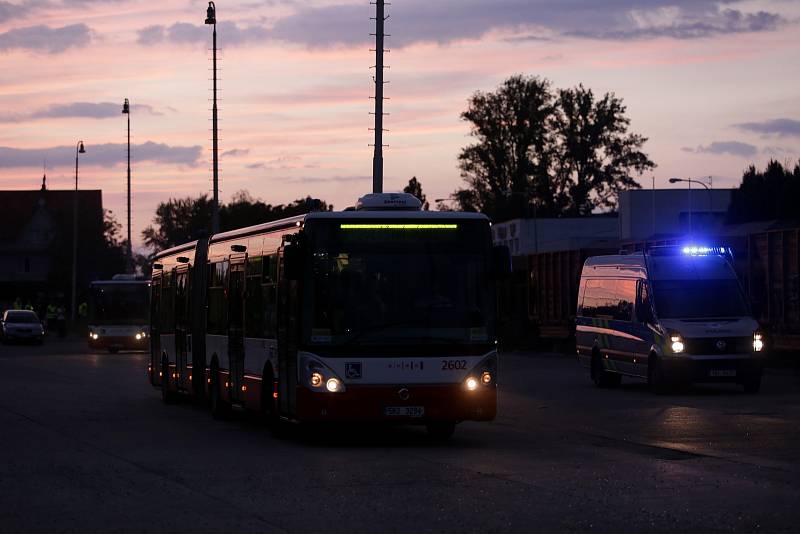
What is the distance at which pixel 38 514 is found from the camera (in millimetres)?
12508

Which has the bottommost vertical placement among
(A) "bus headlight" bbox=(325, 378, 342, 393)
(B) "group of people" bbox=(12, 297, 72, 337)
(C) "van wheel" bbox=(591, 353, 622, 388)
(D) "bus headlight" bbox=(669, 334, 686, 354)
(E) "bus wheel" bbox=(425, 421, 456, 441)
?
(E) "bus wheel" bbox=(425, 421, 456, 441)

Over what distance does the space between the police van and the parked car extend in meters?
45.3

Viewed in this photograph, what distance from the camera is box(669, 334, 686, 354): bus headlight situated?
95.4ft

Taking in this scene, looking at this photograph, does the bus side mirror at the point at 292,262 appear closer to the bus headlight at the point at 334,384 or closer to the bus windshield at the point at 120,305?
the bus headlight at the point at 334,384

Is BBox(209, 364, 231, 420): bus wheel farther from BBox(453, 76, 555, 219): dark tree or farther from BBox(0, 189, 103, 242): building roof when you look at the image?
BBox(0, 189, 103, 242): building roof

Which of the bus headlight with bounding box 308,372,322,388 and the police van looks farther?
the police van

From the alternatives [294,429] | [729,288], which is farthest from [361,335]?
[729,288]

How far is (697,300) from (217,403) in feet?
32.4

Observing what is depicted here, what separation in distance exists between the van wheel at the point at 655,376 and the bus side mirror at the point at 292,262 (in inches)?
468

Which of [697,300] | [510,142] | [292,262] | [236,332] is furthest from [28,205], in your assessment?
[292,262]

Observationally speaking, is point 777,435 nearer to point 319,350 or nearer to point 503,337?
point 319,350

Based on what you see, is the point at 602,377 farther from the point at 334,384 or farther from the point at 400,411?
the point at 334,384

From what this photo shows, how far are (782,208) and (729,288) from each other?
5781 cm

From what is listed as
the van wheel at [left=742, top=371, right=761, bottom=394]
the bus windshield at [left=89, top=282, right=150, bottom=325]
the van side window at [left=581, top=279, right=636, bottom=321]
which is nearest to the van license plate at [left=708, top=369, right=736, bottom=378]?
the van wheel at [left=742, top=371, right=761, bottom=394]
